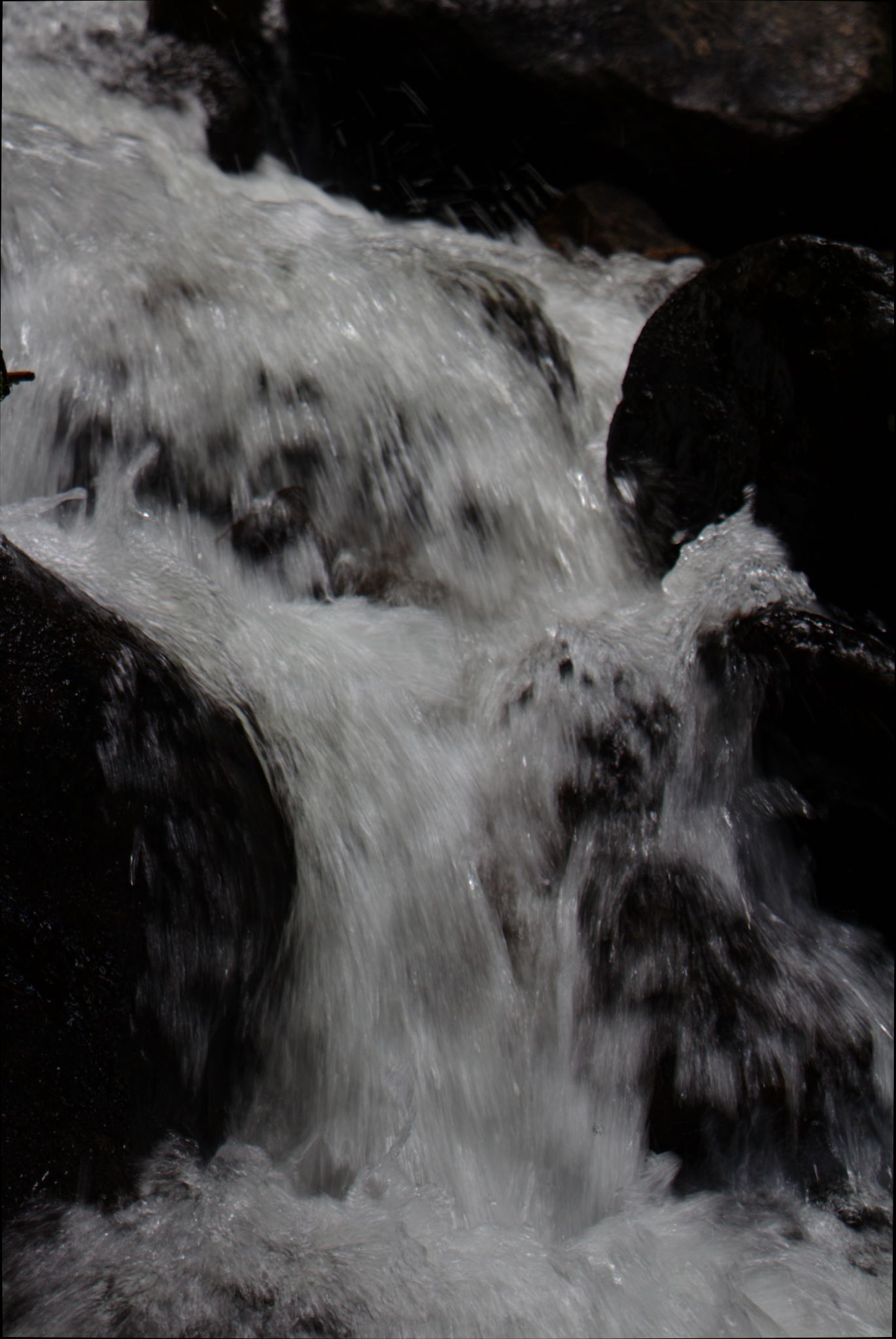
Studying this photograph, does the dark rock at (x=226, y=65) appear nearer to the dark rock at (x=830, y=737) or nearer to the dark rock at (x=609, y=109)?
the dark rock at (x=609, y=109)

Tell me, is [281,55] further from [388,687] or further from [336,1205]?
[336,1205]

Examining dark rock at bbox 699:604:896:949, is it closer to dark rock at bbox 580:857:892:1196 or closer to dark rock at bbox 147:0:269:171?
dark rock at bbox 580:857:892:1196

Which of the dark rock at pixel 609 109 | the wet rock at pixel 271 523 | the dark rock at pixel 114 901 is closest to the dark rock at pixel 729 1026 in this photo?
the dark rock at pixel 114 901

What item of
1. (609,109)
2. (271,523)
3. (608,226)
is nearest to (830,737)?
(271,523)

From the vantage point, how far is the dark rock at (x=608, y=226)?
456 cm

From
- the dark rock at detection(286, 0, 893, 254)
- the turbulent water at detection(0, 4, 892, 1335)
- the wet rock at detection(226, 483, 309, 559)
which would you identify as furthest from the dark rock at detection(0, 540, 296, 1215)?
the dark rock at detection(286, 0, 893, 254)

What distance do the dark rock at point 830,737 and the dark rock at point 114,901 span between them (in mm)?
1222

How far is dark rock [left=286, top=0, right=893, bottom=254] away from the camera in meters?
4.58

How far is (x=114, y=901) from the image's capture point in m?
1.77

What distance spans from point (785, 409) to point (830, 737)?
888 mm

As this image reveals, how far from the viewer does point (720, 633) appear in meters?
2.67

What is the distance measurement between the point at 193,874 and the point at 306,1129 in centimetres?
55

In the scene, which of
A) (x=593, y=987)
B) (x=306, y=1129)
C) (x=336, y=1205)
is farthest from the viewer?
(x=593, y=987)

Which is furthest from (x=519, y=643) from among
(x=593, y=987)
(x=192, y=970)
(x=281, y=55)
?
(x=281, y=55)
